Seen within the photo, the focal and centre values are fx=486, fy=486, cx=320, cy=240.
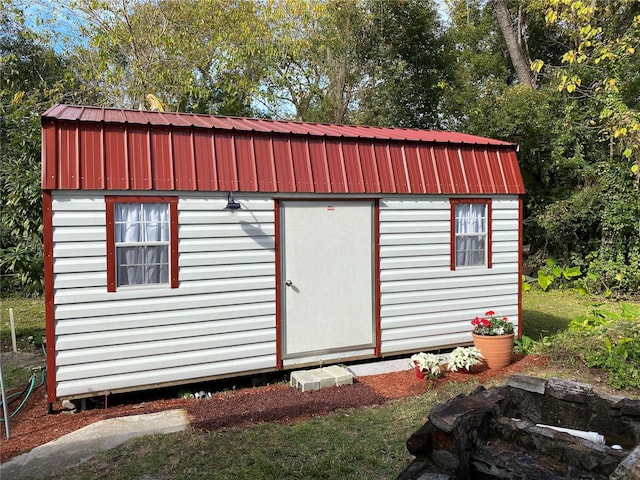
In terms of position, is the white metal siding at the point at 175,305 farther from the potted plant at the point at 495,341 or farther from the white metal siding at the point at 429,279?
the potted plant at the point at 495,341

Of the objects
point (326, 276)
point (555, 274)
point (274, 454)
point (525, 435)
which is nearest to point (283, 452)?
point (274, 454)

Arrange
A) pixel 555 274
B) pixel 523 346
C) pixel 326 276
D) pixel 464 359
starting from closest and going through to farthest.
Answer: pixel 464 359 < pixel 326 276 < pixel 523 346 < pixel 555 274

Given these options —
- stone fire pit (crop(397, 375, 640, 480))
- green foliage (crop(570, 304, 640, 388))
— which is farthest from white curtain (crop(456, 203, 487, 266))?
stone fire pit (crop(397, 375, 640, 480))

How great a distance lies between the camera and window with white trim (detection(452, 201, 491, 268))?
23.3 ft

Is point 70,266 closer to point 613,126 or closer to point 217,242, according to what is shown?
point 217,242

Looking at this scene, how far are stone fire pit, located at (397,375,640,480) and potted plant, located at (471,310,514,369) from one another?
3006 millimetres

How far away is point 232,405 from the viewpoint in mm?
5137

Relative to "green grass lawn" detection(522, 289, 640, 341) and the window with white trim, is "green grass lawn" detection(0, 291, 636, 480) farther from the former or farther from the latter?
"green grass lawn" detection(522, 289, 640, 341)

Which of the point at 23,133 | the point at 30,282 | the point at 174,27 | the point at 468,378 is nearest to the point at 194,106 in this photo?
the point at 174,27

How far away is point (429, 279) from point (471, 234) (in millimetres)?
988

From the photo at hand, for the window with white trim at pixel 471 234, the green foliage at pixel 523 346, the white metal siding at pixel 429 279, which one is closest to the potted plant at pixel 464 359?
the white metal siding at pixel 429 279

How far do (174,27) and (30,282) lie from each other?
32.5 ft

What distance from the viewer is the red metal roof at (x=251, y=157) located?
200 inches

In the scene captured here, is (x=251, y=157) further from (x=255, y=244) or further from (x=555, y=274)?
(x=555, y=274)
